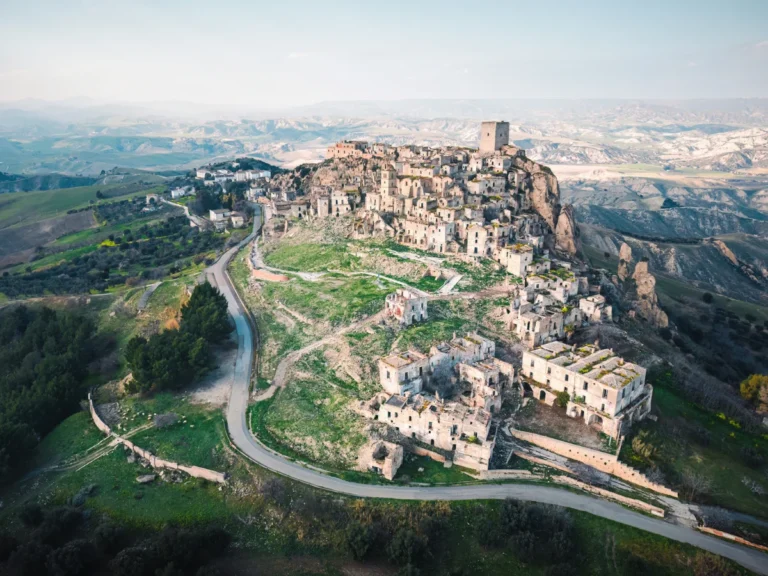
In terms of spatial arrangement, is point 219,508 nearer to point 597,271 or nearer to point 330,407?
point 330,407

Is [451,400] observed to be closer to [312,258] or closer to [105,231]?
[312,258]

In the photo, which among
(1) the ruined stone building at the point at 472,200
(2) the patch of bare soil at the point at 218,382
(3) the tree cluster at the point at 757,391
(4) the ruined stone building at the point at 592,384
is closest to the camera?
(4) the ruined stone building at the point at 592,384

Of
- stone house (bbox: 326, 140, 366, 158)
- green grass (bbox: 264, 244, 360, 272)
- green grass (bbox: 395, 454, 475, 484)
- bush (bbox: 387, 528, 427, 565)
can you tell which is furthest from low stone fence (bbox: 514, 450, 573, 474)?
stone house (bbox: 326, 140, 366, 158)

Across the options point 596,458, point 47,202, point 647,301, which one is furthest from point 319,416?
point 47,202

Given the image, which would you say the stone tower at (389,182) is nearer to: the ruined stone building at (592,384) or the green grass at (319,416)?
the green grass at (319,416)

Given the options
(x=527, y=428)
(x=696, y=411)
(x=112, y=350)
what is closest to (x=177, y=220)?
(x=112, y=350)

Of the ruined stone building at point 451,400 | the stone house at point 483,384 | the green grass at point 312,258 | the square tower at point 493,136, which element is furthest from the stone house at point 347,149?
the stone house at point 483,384
